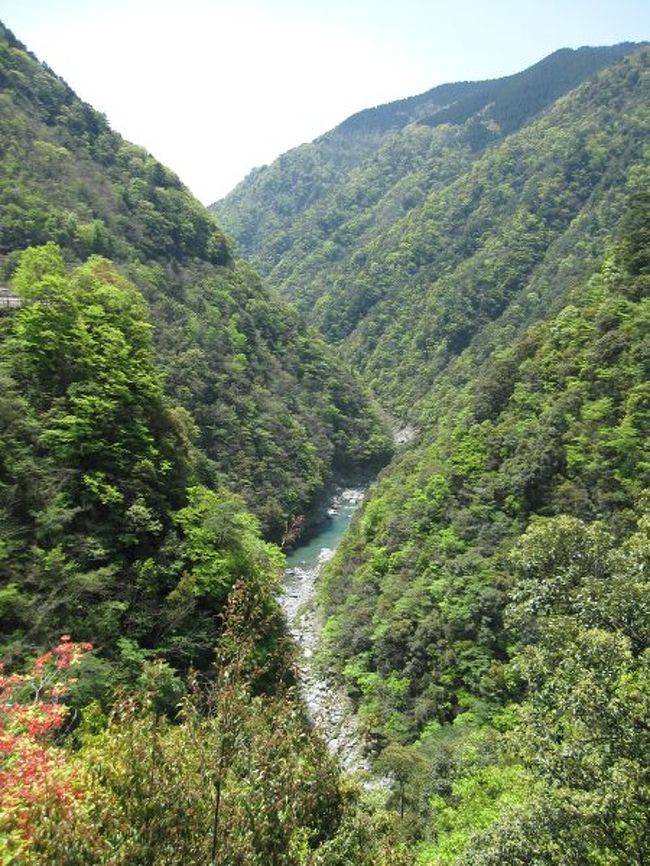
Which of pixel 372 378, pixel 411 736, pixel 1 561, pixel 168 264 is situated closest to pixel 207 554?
pixel 1 561

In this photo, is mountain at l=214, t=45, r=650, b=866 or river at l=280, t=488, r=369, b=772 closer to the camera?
mountain at l=214, t=45, r=650, b=866

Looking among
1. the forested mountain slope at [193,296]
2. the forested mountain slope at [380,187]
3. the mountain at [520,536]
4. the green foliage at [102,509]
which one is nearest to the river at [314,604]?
the mountain at [520,536]

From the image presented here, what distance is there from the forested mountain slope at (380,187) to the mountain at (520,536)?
36.9 metres

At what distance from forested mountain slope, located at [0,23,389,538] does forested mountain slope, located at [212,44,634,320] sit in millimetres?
63098

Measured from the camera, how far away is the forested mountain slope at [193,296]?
51312 mm

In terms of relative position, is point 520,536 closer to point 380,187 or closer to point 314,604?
point 314,604

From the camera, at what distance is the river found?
95.0 ft

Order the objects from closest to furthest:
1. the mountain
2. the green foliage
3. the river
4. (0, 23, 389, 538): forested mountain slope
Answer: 1. the mountain
2. the green foliage
3. the river
4. (0, 23, 389, 538): forested mountain slope

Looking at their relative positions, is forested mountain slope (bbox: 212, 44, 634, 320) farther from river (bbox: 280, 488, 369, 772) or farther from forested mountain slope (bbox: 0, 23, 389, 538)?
river (bbox: 280, 488, 369, 772)

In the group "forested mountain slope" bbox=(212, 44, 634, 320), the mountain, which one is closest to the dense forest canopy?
the mountain

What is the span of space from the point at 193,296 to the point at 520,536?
165 ft

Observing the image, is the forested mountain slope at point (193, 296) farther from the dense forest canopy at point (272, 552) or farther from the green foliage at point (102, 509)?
the green foliage at point (102, 509)

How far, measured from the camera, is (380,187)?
561 feet

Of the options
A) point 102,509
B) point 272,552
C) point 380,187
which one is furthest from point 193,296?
point 380,187
